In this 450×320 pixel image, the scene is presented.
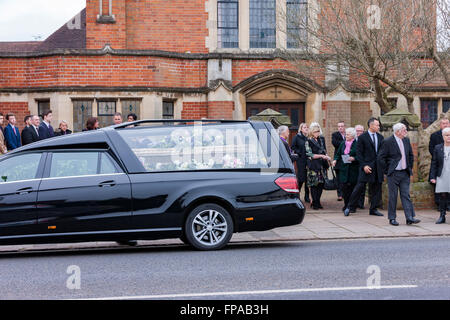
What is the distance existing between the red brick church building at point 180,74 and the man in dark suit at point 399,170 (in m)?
7.45

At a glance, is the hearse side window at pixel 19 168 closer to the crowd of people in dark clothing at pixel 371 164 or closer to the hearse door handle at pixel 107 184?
the hearse door handle at pixel 107 184

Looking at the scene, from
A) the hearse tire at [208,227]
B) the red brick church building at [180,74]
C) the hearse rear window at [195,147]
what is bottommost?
the hearse tire at [208,227]

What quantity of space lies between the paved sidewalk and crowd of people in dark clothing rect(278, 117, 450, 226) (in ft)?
1.08

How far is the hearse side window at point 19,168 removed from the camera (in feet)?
30.4

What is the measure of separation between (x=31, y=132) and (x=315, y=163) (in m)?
5.68

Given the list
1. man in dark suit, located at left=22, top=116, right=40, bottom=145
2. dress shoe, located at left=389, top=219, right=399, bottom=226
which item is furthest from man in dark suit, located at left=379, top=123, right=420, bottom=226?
man in dark suit, located at left=22, top=116, right=40, bottom=145

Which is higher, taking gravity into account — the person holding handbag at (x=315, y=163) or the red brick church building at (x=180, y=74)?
the red brick church building at (x=180, y=74)

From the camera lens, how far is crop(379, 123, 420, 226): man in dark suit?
12.2 m

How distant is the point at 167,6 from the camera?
2211 centimetres

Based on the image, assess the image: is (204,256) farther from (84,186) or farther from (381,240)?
(381,240)

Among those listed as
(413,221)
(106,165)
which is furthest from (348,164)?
(106,165)

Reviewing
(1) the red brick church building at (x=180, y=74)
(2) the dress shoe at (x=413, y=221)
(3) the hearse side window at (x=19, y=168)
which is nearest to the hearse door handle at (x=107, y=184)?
(3) the hearse side window at (x=19, y=168)

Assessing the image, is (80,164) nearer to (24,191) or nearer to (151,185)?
(24,191)

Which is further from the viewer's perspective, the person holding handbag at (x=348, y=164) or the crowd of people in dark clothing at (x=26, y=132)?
the person holding handbag at (x=348, y=164)
